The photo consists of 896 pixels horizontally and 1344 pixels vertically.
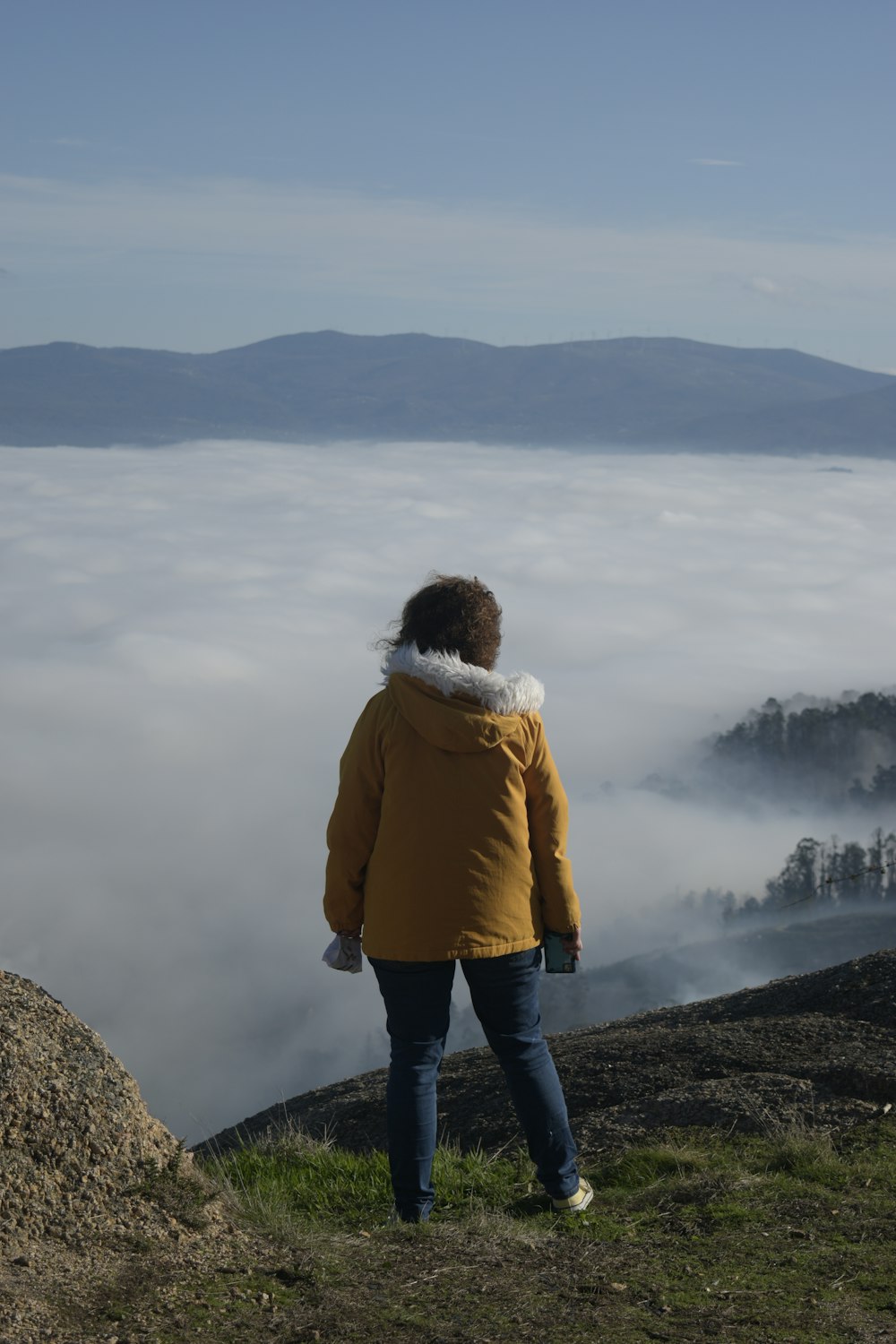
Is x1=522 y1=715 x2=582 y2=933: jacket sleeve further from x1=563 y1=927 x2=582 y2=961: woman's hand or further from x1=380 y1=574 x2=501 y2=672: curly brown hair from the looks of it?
x1=380 y1=574 x2=501 y2=672: curly brown hair

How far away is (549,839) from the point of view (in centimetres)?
403

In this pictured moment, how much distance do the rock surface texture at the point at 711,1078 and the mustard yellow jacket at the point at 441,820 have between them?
1.71m

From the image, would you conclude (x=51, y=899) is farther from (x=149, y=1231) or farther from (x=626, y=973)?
(x=149, y=1231)

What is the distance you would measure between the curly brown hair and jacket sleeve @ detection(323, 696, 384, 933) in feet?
0.84

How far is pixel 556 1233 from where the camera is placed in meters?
4.00

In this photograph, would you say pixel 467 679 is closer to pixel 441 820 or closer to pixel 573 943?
pixel 441 820

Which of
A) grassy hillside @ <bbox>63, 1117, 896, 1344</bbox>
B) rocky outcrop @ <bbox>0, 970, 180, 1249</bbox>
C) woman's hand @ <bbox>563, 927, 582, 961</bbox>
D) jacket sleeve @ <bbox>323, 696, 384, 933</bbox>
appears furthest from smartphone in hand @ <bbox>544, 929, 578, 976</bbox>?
rocky outcrop @ <bbox>0, 970, 180, 1249</bbox>

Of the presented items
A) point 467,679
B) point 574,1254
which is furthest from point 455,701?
point 574,1254

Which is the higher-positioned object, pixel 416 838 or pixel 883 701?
pixel 416 838

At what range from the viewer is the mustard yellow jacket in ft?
12.7

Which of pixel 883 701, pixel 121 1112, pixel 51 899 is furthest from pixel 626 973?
pixel 121 1112

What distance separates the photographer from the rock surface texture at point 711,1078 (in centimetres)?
530

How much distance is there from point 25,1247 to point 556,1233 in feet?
5.25

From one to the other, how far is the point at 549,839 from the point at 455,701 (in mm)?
543
